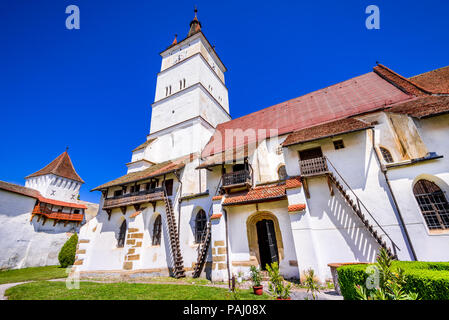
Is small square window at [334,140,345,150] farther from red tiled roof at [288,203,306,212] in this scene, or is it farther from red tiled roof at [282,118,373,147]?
red tiled roof at [288,203,306,212]

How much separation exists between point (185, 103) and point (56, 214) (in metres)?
23.0

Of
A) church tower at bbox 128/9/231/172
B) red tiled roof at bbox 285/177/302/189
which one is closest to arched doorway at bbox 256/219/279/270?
red tiled roof at bbox 285/177/302/189

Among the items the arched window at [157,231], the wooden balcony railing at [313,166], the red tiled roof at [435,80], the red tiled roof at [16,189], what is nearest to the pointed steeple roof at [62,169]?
the red tiled roof at [16,189]

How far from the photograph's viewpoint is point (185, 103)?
24266 mm

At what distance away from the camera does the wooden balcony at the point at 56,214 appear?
23.9 meters

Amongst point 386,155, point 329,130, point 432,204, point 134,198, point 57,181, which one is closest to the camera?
point 432,204

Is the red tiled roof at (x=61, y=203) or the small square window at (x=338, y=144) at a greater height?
the red tiled roof at (x=61, y=203)

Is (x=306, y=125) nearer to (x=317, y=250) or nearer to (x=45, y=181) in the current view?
(x=317, y=250)

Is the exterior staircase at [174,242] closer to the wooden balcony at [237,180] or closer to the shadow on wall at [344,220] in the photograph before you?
the wooden balcony at [237,180]

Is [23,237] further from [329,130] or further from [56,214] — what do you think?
[329,130]

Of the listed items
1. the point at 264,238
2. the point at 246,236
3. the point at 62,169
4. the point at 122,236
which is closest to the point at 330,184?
the point at 264,238

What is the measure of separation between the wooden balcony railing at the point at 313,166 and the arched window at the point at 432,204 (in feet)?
14.1

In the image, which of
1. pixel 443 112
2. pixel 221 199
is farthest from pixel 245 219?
pixel 443 112
